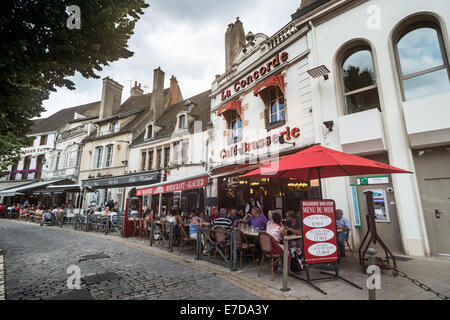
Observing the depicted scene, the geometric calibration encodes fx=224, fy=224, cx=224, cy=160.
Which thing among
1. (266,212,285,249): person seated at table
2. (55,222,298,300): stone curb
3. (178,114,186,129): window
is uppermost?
(178,114,186,129): window

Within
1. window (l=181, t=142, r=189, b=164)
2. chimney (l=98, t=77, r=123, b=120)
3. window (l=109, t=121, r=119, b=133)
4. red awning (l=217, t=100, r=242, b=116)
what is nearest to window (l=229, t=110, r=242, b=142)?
red awning (l=217, t=100, r=242, b=116)

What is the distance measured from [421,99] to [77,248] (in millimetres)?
11208

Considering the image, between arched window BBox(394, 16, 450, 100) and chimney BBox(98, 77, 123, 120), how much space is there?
23088 millimetres

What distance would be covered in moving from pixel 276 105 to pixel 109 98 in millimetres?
19282

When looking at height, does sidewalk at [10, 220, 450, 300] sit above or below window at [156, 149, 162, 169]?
below

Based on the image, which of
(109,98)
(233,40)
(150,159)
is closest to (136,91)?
(109,98)

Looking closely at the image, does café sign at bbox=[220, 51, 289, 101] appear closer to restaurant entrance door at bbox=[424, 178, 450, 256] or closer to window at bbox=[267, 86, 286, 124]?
window at bbox=[267, 86, 286, 124]

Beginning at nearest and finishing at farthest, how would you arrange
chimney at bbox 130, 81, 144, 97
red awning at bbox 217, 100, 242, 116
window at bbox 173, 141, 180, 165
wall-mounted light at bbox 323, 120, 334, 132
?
wall-mounted light at bbox 323, 120, 334, 132
red awning at bbox 217, 100, 242, 116
window at bbox 173, 141, 180, 165
chimney at bbox 130, 81, 144, 97

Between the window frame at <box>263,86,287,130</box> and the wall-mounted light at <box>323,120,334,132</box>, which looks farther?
the window frame at <box>263,86,287,130</box>

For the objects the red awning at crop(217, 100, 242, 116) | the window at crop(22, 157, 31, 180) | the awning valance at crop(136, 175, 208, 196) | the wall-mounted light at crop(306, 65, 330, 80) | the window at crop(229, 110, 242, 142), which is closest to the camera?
the awning valance at crop(136, 175, 208, 196)

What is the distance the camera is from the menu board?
12.9ft

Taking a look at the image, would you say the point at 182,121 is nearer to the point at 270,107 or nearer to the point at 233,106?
the point at 233,106

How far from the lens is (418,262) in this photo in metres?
5.15

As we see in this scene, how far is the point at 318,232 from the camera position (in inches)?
159
